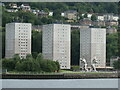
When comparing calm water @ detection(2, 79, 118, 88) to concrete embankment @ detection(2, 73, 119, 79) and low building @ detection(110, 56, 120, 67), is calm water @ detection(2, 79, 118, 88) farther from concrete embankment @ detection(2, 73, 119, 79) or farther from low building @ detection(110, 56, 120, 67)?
low building @ detection(110, 56, 120, 67)

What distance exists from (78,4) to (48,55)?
31815 millimetres

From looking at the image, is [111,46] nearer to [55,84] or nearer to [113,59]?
[113,59]

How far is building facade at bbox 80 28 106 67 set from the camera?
153ft

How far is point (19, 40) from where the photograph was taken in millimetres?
46094

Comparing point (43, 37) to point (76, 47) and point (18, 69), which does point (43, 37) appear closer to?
point (76, 47)

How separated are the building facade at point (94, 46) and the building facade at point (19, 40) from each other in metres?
4.48

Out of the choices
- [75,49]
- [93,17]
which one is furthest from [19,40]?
[93,17]

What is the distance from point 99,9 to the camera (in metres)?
78.8

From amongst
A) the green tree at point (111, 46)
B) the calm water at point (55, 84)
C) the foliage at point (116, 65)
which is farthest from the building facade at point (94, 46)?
the calm water at point (55, 84)

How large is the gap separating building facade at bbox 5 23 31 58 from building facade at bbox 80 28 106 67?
14.7ft

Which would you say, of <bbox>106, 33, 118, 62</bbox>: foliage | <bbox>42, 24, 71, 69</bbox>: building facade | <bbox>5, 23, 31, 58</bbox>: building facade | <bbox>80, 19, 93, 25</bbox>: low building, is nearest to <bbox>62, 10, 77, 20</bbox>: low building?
<bbox>80, 19, 93, 25</bbox>: low building

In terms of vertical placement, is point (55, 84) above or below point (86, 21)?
below

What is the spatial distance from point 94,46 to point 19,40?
590cm

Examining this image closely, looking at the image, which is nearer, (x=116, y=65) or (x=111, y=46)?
(x=116, y=65)
